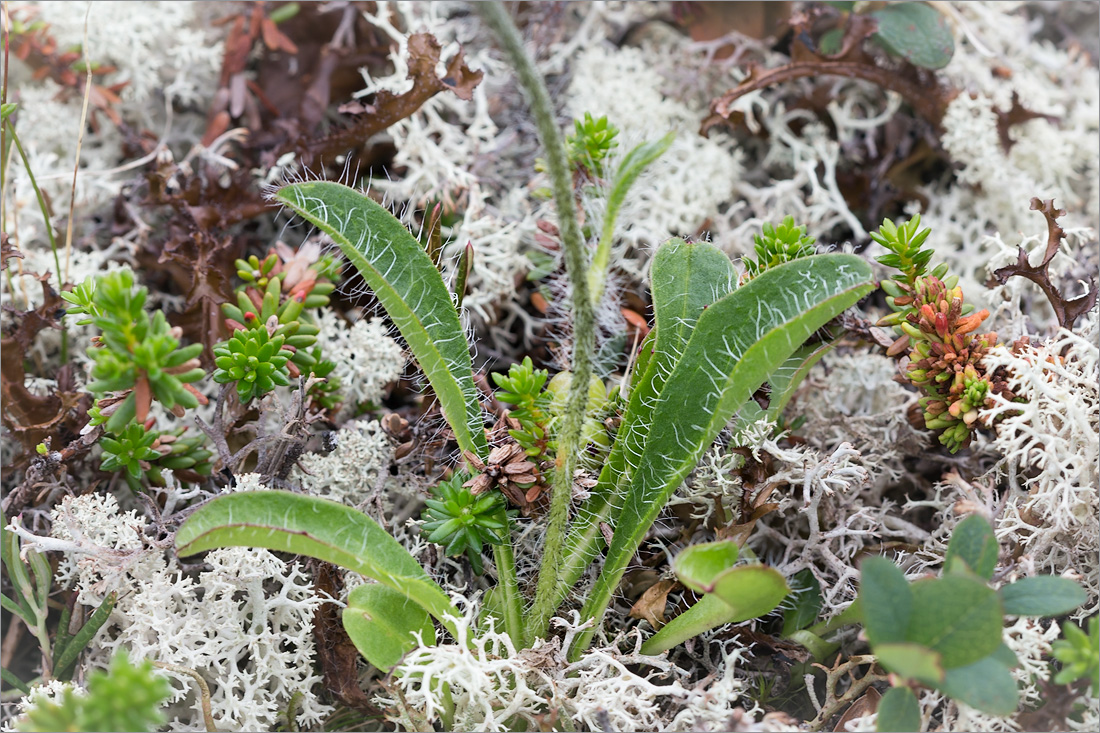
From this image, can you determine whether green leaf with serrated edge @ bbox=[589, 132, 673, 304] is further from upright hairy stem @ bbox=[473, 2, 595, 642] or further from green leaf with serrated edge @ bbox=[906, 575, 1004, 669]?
green leaf with serrated edge @ bbox=[906, 575, 1004, 669]

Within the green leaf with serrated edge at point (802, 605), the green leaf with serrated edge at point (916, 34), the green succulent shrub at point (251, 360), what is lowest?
the green leaf with serrated edge at point (802, 605)

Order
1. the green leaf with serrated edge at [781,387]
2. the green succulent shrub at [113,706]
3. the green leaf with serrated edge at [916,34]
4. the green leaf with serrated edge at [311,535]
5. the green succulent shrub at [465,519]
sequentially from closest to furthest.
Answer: the green succulent shrub at [113,706]
the green leaf with serrated edge at [311,535]
the green succulent shrub at [465,519]
the green leaf with serrated edge at [781,387]
the green leaf with serrated edge at [916,34]

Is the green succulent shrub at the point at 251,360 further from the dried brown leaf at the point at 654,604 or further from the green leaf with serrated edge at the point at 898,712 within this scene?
the green leaf with serrated edge at the point at 898,712

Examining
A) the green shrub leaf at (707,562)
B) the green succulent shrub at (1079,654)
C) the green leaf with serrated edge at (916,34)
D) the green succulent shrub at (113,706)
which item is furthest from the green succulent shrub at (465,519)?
the green leaf with serrated edge at (916,34)

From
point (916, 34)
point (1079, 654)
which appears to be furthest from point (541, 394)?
point (916, 34)

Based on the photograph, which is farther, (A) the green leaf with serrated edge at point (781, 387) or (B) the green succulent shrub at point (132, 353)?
(A) the green leaf with serrated edge at point (781, 387)
